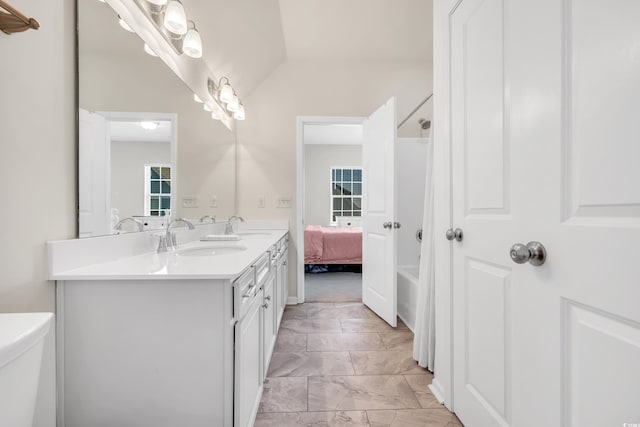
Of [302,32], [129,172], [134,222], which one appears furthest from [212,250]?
[302,32]

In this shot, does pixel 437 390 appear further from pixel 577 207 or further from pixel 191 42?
pixel 191 42

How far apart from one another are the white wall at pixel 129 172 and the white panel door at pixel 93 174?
51 millimetres

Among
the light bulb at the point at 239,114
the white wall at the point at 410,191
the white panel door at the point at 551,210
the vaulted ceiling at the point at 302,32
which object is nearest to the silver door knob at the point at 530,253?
the white panel door at the point at 551,210

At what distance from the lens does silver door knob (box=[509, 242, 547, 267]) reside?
791mm

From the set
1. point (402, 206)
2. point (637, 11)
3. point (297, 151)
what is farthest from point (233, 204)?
point (637, 11)

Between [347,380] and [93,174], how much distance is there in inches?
63.1

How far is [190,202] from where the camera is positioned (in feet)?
6.59

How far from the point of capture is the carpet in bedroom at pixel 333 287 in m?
3.09

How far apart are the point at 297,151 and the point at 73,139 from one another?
6.89ft

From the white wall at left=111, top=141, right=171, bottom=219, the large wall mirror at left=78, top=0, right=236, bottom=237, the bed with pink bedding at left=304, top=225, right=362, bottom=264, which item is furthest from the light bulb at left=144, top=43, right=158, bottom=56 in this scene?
the bed with pink bedding at left=304, top=225, right=362, bottom=264

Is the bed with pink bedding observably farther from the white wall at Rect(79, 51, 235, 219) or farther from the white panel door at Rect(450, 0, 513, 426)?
the white panel door at Rect(450, 0, 513, 426)

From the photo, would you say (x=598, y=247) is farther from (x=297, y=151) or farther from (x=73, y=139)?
(x=297, y=151)

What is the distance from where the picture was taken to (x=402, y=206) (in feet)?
9.52

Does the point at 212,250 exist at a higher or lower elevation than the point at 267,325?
higher
